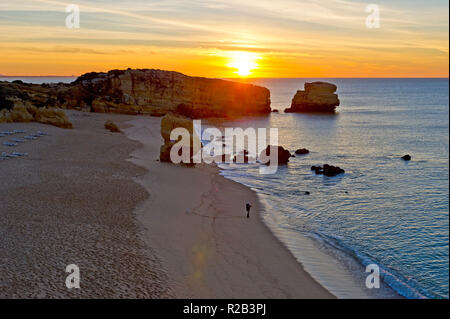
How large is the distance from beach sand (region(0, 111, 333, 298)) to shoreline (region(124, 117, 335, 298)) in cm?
5

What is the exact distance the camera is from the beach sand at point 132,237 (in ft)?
45.0

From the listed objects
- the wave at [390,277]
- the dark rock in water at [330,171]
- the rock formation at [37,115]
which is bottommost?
the wave at [390,277]

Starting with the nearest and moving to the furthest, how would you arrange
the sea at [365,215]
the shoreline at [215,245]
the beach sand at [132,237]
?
the beach sand at [132,237], the shoreline at [215,245], the sea at [365,215]

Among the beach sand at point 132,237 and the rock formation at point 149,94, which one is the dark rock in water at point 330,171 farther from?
the rock formation at point 149,94

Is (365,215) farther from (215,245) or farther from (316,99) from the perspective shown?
(316,99)

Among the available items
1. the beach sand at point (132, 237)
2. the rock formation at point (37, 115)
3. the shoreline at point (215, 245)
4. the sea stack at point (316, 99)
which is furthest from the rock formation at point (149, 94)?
the shoreline at point (215, 245)

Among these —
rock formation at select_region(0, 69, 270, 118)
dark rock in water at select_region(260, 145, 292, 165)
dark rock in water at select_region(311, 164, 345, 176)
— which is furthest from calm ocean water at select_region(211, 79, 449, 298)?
rock formation at select_region(0, 69, 270, 118)

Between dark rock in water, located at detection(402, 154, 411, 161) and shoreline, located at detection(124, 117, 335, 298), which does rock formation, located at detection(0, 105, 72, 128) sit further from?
dark rock in water, located at detection(402, 154, 411, 161)

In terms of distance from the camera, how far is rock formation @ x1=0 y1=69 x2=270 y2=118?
267 feet

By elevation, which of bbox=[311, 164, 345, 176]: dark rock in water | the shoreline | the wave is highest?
bbox=[311, 164, 345, 176]: dark rock in water

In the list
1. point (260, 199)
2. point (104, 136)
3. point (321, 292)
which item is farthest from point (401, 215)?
point (104, 136)

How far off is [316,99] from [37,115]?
251 ft

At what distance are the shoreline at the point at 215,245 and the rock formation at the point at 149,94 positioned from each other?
58266 mm
